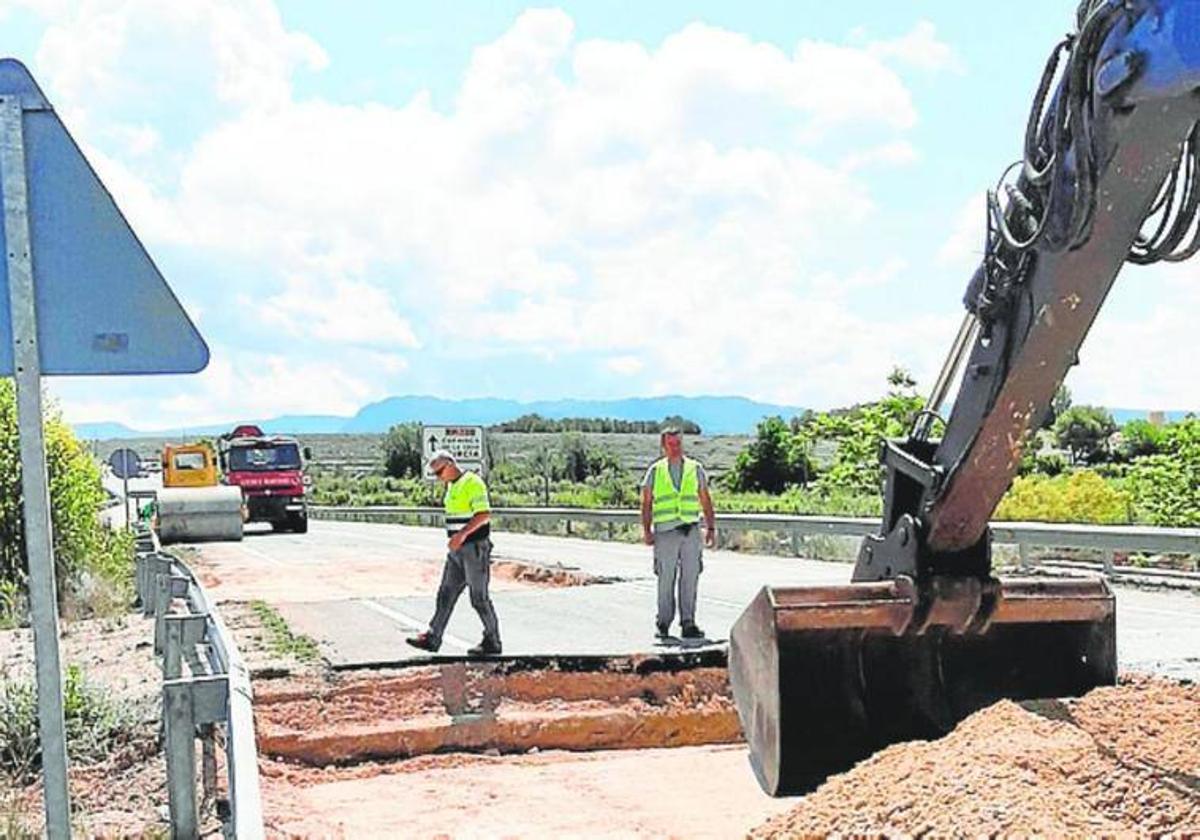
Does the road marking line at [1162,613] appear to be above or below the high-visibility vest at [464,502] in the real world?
below

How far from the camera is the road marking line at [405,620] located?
1259 cm

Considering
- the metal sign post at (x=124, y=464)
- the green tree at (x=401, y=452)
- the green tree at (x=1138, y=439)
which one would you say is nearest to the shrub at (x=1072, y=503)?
the green tree at (x=1138, y=439)

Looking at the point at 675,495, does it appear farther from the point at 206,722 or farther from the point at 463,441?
the point at 463,441

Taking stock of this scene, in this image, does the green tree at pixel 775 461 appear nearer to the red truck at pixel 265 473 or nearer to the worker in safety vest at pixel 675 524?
the red truck at pixel 265 473

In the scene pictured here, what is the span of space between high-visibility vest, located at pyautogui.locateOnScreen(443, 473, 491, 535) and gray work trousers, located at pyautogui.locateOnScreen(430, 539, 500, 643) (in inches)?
8.5

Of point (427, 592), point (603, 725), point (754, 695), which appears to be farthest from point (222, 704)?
point (427, 592)

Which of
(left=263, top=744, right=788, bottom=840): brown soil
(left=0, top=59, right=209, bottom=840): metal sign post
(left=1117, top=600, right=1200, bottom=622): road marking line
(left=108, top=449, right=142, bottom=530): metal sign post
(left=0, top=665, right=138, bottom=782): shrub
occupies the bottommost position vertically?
(left=263, top=744, right=788, bottom=840): brown soil

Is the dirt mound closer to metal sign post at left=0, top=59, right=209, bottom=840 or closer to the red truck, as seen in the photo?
metal sign post at left=0, top=59, right=209, bottom=840

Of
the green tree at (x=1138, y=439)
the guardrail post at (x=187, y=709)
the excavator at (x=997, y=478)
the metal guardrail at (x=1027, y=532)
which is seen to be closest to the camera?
the guardrail post at (x=187, y=709)

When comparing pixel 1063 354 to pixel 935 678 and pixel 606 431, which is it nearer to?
pixel 935 678

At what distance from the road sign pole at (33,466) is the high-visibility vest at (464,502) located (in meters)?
7.98

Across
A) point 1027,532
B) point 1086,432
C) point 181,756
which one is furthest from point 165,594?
point 1086,432

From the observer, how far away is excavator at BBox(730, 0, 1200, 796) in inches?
209

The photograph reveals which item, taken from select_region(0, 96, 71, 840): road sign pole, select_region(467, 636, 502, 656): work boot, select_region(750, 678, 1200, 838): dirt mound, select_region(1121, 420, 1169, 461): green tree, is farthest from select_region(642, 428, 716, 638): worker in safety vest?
select_region(1121, 420, 1169, 461): green tree
